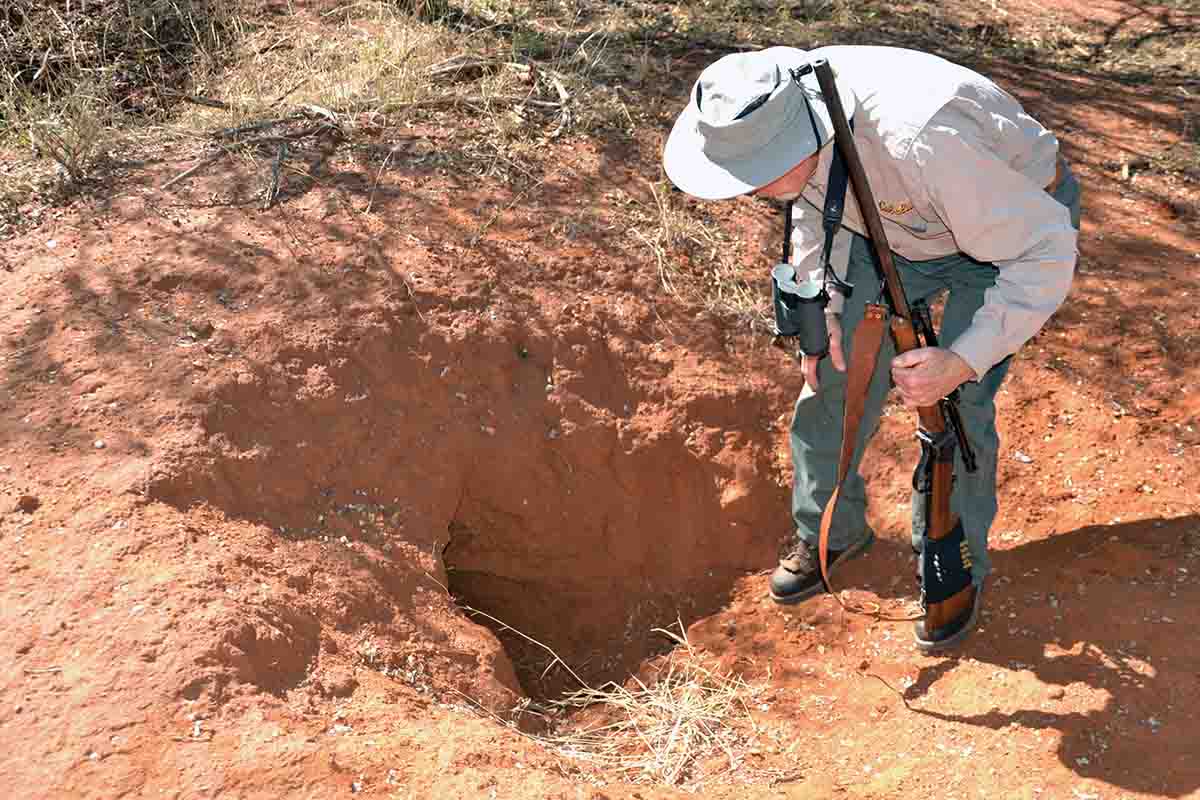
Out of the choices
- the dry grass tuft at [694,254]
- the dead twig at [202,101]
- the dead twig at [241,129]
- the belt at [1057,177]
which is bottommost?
the dry grass tuft at [694,254]

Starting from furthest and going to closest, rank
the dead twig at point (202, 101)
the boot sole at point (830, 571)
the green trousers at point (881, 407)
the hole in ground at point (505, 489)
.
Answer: the dead twig at point (202, 101), the boot sole at point (830, 571), the hole in ground at point (505, 489), the green trousers at point (881, 407)

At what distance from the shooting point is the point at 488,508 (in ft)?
13.5

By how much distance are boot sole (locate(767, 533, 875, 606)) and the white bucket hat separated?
1.67m

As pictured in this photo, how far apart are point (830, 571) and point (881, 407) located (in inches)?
27.8

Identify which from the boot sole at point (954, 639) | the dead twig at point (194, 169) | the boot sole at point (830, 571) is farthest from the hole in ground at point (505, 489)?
the dead twig at point (194, 169)

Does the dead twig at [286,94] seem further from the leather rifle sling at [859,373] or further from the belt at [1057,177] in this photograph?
the belt at [1057,177]

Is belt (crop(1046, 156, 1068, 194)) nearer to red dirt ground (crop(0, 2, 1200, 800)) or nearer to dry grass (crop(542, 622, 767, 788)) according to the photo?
red dirt ground (crop(0, 2, 1200, 800))

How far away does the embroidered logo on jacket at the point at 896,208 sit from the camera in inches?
110

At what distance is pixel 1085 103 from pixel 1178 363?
6.20 ft

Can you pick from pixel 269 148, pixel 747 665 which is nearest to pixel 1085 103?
pixel 747 665

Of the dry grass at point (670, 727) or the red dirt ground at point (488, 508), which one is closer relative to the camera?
the red dirt ground at point (488, 508)

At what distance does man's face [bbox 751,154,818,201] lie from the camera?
8.81 ft

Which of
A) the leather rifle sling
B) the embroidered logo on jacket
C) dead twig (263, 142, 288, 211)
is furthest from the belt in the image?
dead twig (263, 142, 288, 211)

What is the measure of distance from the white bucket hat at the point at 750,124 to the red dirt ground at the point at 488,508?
→ 5.11 ft
